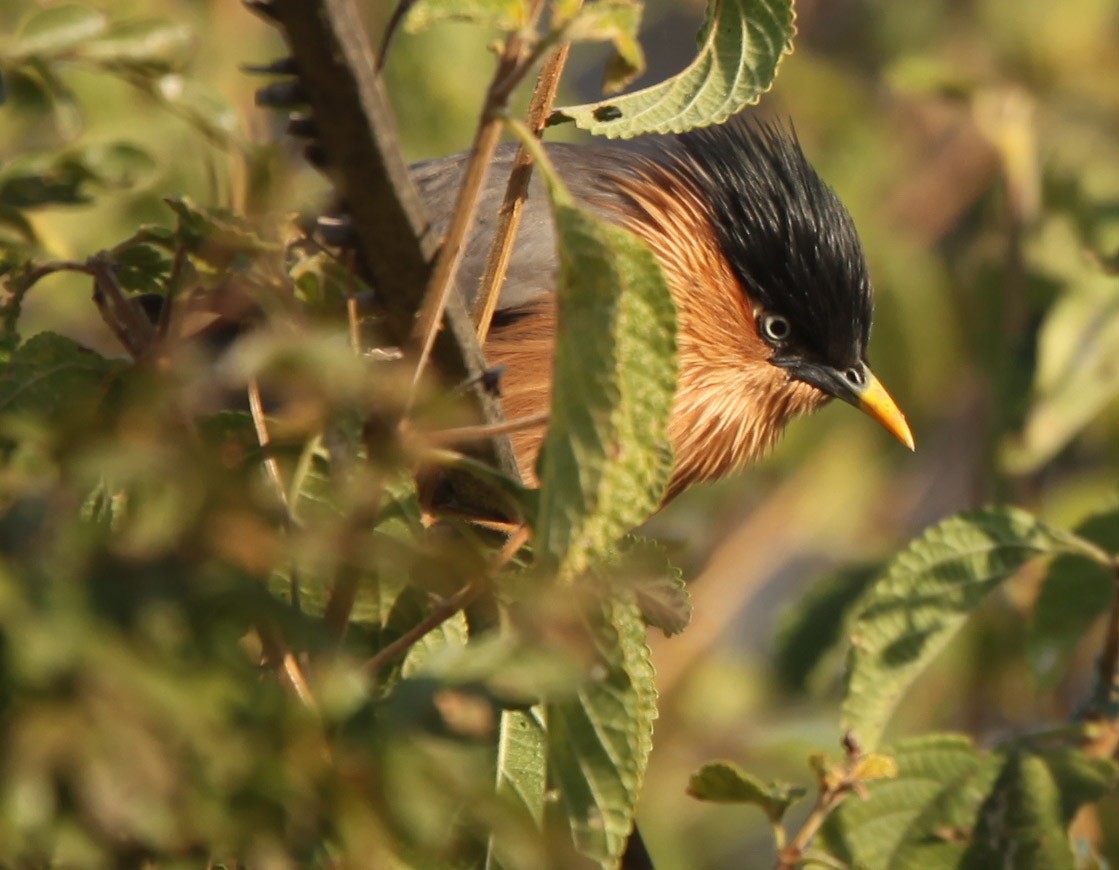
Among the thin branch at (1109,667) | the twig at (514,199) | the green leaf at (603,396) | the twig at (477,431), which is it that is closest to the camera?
the green leaf at (603,396)

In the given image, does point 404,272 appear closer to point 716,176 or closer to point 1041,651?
point 1041,651

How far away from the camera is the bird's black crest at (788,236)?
A: 12.4ft

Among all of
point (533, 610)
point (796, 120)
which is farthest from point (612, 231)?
point (796, 120)

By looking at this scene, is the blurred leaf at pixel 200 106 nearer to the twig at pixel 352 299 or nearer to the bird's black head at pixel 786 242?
the twig at pixel 352 299

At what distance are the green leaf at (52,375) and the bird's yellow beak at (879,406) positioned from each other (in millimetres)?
2519

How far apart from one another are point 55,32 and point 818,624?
240 cm

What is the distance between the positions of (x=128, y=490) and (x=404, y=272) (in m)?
0.35

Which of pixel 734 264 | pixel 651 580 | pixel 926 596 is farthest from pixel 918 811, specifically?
pixel 734 264

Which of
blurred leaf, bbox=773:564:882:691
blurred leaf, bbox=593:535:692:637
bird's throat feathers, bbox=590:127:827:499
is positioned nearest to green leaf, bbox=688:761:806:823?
blurred leaf, bbox=593:535:692:637

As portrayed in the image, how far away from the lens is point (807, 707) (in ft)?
13.9

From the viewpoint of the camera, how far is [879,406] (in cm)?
390

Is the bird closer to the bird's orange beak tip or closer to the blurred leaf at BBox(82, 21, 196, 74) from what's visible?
the bird's orange beak tip

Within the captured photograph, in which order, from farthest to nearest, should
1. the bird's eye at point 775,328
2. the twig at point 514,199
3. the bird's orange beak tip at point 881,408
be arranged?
the bird's eye at point 775,328, the bird's orange beak tip at point 881,408, the twig at point 514,199

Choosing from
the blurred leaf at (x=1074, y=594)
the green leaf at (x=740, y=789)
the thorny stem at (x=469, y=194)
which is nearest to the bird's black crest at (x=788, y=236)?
the blurred leaf at (x=1074, y=594)
